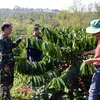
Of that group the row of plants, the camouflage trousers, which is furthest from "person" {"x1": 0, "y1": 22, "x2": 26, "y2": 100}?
the row of plants

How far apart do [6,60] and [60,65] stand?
36.4 inches

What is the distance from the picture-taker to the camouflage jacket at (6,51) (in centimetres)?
483

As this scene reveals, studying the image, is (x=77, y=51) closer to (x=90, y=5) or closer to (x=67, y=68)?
(x=67, y=68)

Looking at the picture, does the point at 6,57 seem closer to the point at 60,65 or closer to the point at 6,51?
the point at 6,51

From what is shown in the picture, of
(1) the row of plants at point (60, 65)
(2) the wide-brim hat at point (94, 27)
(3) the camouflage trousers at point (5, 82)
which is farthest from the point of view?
(3) the camouflage trousers at point (5, 82)

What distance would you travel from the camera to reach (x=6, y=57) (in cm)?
495

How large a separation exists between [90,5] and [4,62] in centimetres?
4242

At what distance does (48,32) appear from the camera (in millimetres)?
4309

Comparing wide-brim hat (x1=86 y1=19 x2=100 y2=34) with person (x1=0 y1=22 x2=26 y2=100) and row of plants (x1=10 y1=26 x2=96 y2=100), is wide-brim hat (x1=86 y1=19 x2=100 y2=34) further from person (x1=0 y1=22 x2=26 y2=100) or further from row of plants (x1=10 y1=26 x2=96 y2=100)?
person (x1=0 y1=22 x2=26 y2=100)

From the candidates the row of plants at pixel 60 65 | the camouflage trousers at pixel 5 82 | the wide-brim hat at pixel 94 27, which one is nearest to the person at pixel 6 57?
the camouflage trousers at pixel 5 82

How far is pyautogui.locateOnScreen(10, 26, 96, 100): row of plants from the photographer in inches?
168

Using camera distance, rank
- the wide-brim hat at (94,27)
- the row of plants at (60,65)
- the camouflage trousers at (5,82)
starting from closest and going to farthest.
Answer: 1. the wide-brim hat at (94,27)
2. the row of plants at (60,65)
3. the camouflage trousers at (5,82)

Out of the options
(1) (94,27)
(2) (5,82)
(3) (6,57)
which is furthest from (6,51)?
(1) (94,27)

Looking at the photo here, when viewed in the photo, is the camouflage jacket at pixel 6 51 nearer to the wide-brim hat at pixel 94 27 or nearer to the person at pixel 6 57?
the person at pixel 6 57
